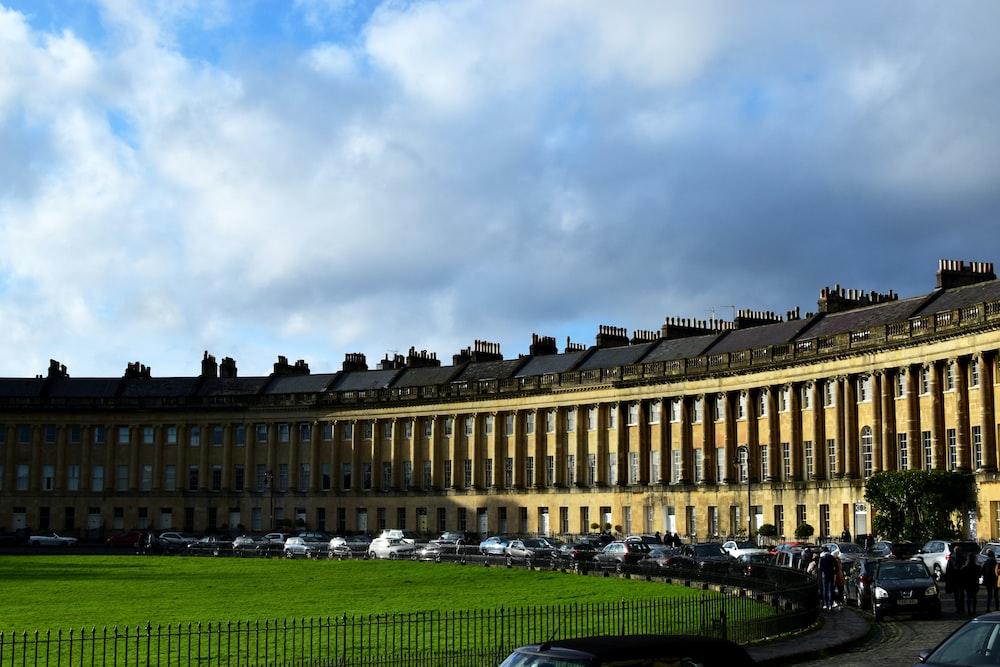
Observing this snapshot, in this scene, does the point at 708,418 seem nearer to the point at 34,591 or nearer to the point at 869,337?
the point at 869,337

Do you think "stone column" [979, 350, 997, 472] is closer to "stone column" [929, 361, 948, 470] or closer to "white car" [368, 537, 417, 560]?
"stone column" [929, 361, 948, 470]

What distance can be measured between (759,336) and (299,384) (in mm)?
50358

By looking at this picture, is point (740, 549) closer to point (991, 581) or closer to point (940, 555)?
point (940, 555)

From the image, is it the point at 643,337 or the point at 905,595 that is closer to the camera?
the point at 905,595

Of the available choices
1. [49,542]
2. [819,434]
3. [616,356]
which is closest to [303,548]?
[49,542]

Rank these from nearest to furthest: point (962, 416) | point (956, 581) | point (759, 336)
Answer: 1. point (956, 581)
2. point (962, 416)
3. point (759, 336)

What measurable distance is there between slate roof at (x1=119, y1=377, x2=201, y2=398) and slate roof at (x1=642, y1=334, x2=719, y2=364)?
49546 millimetres

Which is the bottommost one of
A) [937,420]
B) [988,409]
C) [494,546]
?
[494,546]

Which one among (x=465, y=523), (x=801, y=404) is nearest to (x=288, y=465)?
(x=465, y=523)

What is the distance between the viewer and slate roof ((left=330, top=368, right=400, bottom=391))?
404 feet

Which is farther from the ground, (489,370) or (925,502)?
(489,370)

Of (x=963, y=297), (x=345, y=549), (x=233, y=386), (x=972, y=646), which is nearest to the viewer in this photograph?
(x=972, y=646)

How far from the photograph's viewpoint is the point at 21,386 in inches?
5172

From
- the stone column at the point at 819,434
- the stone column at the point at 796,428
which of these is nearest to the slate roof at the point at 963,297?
the stone column at the point at 819,434
